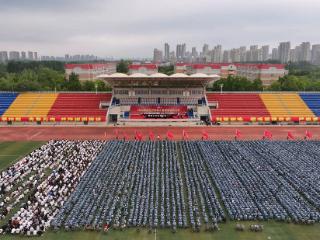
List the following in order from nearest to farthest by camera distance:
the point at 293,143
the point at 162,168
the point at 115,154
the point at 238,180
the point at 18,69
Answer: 1. the point at 238,180
2. the point at 162,168
3. the point at 115,154
4. the point at 293,143
5. the point at 18,69

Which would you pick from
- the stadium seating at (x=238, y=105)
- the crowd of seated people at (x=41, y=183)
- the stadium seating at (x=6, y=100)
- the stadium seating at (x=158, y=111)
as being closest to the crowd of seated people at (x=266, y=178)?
the crowd of seated people at (x=41, y=183)

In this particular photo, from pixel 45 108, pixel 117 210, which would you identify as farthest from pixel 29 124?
pixel 117 210

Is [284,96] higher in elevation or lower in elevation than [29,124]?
higher

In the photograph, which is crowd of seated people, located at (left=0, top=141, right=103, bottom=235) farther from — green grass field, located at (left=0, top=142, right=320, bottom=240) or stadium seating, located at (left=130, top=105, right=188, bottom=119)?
stadium seating, located at (left=130, top=105, right=188, bottom=119)

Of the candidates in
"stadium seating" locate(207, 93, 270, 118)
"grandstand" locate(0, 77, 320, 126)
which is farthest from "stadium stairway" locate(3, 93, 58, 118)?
"stadium seating" locate(207, 93, 270, 118)

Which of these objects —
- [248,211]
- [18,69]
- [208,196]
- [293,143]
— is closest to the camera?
[248,211]

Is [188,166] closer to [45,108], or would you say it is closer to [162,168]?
[162,168]

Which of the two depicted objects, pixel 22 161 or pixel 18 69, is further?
pixel 18 69
